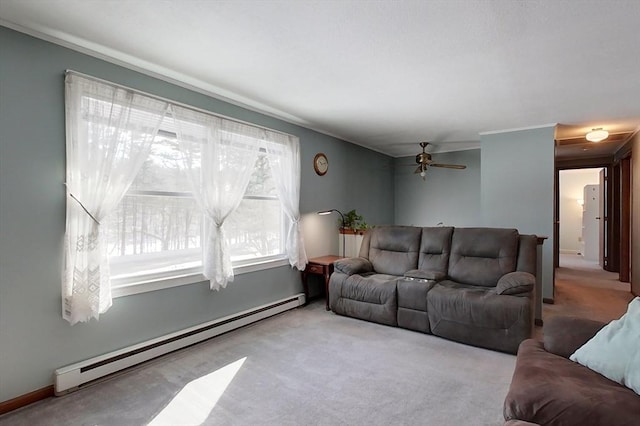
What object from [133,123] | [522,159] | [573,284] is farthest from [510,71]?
[573,284]

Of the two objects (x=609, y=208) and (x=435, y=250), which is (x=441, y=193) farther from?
(x=609, y=208)

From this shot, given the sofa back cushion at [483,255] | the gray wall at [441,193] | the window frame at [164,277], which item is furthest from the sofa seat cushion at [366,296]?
the gray wall at [441,193]

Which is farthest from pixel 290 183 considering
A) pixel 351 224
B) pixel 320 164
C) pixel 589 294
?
pixel 589 294

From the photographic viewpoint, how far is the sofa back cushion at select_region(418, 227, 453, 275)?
3.88 metres

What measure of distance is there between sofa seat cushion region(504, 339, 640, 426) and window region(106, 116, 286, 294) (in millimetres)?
2677

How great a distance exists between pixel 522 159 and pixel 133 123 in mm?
4783

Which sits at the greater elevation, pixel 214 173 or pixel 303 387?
pixel 214 173

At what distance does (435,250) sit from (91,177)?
3482mm

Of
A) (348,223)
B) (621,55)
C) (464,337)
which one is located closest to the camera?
(621,55)

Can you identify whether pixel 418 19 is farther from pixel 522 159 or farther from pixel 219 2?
pixel 522 159

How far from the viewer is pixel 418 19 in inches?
79.7

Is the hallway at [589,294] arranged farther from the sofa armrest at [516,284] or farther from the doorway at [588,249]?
the sofa armrest at [516,284]

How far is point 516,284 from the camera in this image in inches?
118

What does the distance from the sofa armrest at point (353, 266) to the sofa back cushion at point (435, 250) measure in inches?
25.5
